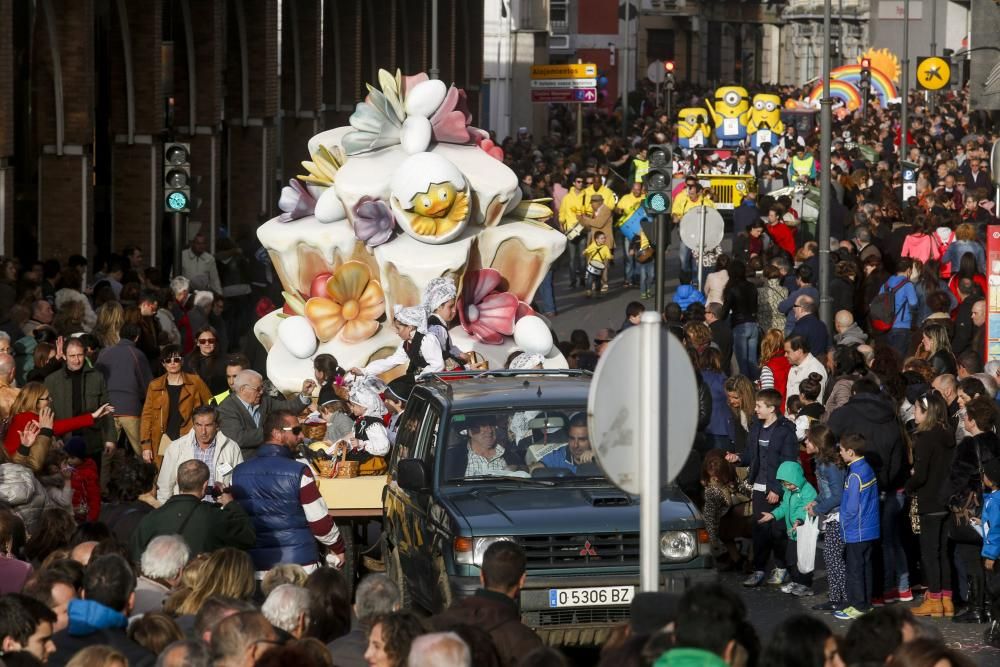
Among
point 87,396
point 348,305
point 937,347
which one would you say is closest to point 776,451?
point 937,347

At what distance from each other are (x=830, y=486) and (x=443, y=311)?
4616 millimetres

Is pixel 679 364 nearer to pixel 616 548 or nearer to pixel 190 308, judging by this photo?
pixel 616 548

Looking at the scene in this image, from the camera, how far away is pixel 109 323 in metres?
18.0

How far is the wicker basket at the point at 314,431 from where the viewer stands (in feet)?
48.9

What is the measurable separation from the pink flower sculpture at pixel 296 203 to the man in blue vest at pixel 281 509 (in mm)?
7683

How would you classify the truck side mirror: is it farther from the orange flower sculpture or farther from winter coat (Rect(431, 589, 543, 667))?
the orange flower sculpture

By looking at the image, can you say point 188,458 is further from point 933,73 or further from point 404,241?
point 933,73

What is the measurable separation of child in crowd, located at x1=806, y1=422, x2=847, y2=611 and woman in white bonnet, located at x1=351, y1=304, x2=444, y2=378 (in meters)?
3.60

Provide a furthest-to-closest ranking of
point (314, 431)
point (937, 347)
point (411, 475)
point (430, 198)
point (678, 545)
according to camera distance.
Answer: point (430, 198) → point (937, 347) → point (314, 431) → point (411, 475) → point (678, 545)

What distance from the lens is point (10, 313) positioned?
18547 mm

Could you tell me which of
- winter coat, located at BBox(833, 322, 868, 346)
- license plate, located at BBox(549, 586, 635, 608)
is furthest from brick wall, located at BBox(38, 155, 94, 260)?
license plate, located at BBox(549, 586, 635, 608)

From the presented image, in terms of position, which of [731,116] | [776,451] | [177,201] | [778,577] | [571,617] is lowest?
[778,577]

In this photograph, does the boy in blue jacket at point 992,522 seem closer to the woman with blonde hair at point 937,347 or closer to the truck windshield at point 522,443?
the truck windshield at point 522,443

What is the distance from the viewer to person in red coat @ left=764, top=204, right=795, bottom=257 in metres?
28.6
